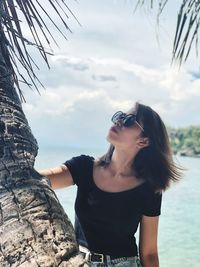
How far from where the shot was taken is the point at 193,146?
85062 mm

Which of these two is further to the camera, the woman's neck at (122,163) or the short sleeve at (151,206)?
the woman's neck at (122,163)

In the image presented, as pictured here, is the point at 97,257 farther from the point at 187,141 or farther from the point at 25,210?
the point at 187,141

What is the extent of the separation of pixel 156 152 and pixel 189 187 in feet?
115

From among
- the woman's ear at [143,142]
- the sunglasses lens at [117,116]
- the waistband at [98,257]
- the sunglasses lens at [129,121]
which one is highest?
the sunglasses lens at [117,116]

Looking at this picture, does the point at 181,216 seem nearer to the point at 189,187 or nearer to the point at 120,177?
the point at 189,187

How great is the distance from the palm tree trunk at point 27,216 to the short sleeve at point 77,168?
0.82m

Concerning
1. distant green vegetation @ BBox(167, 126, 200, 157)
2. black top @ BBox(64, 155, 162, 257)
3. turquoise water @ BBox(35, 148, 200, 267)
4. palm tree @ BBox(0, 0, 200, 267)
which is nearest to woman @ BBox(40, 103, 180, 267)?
black top @ BBox(64, 155, 162, 257)

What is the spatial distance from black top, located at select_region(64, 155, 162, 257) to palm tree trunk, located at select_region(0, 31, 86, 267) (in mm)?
775

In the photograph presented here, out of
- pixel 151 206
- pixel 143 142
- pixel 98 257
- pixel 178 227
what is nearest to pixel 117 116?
pixel 143 142

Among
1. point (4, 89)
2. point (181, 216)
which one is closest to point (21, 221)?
point (4, 89)

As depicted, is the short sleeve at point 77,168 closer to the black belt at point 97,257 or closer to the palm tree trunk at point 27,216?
the black belt at point 97,257

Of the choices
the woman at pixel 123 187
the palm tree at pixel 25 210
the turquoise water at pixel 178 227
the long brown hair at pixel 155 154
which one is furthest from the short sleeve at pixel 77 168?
the turquoise water at pixel 178 227

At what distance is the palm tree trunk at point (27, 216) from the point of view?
97 cm

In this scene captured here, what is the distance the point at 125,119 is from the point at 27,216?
1.32 metres
